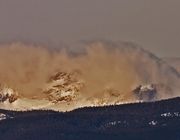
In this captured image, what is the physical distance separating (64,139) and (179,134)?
20.7 meters

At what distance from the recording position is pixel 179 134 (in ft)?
638

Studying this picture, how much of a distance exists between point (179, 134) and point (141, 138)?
6791 mm

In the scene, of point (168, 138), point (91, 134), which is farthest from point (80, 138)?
point (168, 138)

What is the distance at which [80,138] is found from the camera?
647 feet

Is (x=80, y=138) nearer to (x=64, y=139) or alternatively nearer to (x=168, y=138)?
(x=64, y=139)

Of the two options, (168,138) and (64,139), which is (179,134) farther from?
(64,139)

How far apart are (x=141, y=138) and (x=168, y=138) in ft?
15.9

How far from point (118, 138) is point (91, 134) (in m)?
7.91

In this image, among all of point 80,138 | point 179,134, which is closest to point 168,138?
point 179,134

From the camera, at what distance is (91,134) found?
655 feet

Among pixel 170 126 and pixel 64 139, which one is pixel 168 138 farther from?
pixel 64 139

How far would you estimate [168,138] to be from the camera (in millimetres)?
191750

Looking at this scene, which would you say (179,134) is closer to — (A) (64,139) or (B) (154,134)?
(B) (154,134)

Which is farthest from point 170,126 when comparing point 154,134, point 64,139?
point 64,139
